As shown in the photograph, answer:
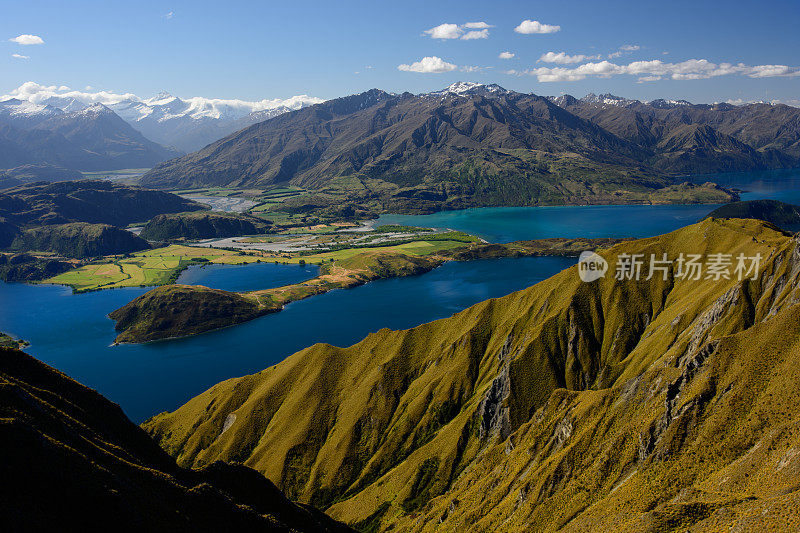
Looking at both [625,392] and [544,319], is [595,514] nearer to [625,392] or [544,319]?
[625,392]

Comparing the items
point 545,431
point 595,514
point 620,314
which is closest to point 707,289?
point 620,314

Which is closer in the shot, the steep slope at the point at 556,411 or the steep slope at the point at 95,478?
the steep slope at the point at 95,478

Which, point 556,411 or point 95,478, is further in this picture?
point 556,411

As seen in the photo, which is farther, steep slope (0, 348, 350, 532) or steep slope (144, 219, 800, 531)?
steep slope (144, 219, 800, 531)

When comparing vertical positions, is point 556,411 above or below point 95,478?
below
